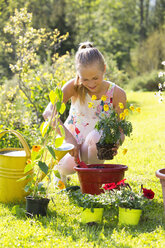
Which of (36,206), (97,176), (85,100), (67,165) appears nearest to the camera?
(36,206)

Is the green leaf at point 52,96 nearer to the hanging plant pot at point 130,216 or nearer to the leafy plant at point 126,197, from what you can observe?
the leafy plant at point 126,197

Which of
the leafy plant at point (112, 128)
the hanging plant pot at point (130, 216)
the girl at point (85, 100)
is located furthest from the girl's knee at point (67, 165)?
the hanging plant pot at point (130, 216)

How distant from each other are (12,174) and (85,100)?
99 cm

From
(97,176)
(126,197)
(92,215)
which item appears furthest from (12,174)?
(126,197)

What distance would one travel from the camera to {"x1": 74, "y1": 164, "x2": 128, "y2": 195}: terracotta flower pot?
8.19 feet

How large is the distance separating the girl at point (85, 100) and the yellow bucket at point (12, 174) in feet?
1.28

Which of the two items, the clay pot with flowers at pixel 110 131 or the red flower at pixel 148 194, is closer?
the red flower at pixel 148 194

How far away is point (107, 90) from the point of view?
3.13 m

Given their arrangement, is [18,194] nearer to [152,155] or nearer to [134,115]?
[152,155]

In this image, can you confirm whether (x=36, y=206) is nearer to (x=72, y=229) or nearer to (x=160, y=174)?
(x=72, y=229)

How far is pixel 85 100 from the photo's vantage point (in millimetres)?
3195

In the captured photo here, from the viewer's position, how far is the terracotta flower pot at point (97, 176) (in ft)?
8.19

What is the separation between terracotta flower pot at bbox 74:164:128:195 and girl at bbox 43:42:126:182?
225 millimetres

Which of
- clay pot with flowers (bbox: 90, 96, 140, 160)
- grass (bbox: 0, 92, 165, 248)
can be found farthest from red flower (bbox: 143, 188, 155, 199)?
clay pot with flowers (bbox: 90, 96, 140, 160)
